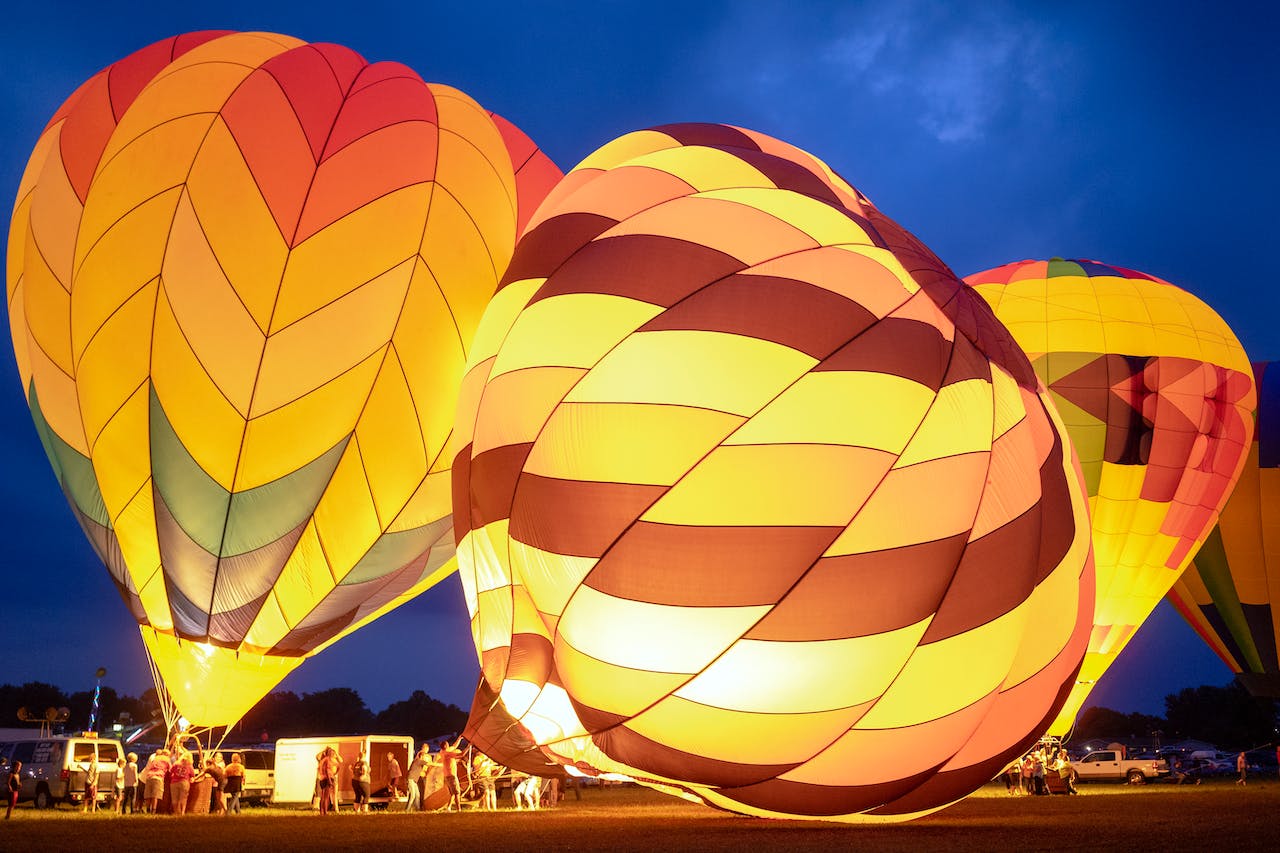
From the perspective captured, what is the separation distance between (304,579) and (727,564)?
4928 millimetres

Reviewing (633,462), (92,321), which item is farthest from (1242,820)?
(92,321)

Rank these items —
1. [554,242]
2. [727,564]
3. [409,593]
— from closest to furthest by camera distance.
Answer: [727,564]
[554,242]
[409,593]

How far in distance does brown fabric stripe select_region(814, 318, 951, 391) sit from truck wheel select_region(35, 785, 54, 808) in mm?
16291

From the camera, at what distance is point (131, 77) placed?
11.1 metres

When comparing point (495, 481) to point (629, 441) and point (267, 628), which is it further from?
point (267, 628)

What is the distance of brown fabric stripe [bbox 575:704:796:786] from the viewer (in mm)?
7273

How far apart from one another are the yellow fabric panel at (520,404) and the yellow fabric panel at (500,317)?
56 centimetres

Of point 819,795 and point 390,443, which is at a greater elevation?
point 390,443

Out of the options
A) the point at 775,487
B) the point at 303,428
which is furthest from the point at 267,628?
the point at 775,487

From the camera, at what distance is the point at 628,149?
1003 cm

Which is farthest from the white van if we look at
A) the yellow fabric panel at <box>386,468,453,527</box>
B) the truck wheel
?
the yellow fabric panel at <box>386,468,453,527</box>

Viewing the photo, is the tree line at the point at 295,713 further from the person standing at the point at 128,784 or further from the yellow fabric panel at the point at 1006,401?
the yellow fabric panel at the point at 1006,401

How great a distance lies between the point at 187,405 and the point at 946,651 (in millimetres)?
6626

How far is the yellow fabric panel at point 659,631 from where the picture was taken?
695 cm
